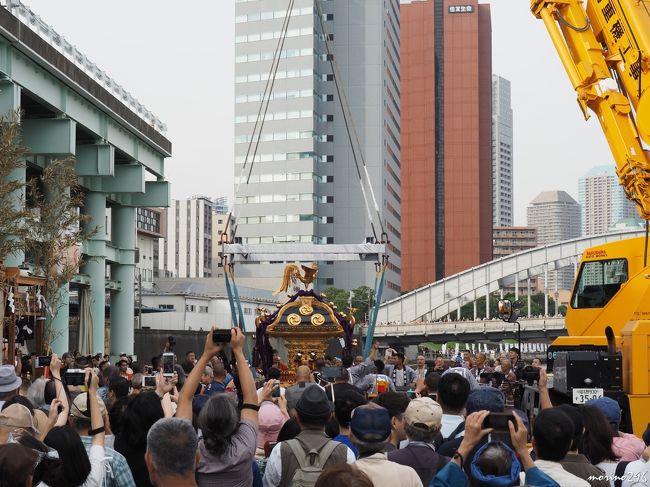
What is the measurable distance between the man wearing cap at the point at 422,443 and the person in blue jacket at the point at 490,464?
1.15m

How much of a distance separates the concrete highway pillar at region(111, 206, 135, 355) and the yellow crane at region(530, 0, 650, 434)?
113ft

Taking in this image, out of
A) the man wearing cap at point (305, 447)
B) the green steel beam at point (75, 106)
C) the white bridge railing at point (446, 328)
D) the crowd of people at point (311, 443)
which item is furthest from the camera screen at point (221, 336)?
the white bridge railing at point (446, 328)

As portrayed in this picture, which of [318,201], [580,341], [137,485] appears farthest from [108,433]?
[318,201]

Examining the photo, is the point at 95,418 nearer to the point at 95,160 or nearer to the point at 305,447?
the point at 305,447

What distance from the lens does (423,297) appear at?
127062 mm

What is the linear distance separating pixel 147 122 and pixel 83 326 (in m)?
9.82

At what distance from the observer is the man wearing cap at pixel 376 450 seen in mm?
6293

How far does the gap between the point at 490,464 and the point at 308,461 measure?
5.12ft

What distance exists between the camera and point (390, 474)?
6316mm

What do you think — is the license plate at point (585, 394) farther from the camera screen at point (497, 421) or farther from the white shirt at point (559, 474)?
the camera screen at point (497, 421)

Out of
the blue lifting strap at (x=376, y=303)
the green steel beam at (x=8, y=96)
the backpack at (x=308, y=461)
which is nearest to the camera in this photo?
the backpack at (x=308, y=461)

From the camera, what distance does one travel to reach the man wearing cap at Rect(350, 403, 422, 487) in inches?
248

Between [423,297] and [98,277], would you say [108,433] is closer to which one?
[98,277]

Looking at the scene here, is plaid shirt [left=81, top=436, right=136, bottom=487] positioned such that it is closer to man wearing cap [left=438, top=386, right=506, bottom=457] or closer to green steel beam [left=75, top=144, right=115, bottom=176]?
man wearing cap [left=438, top=386, right=506, bottom=457]
